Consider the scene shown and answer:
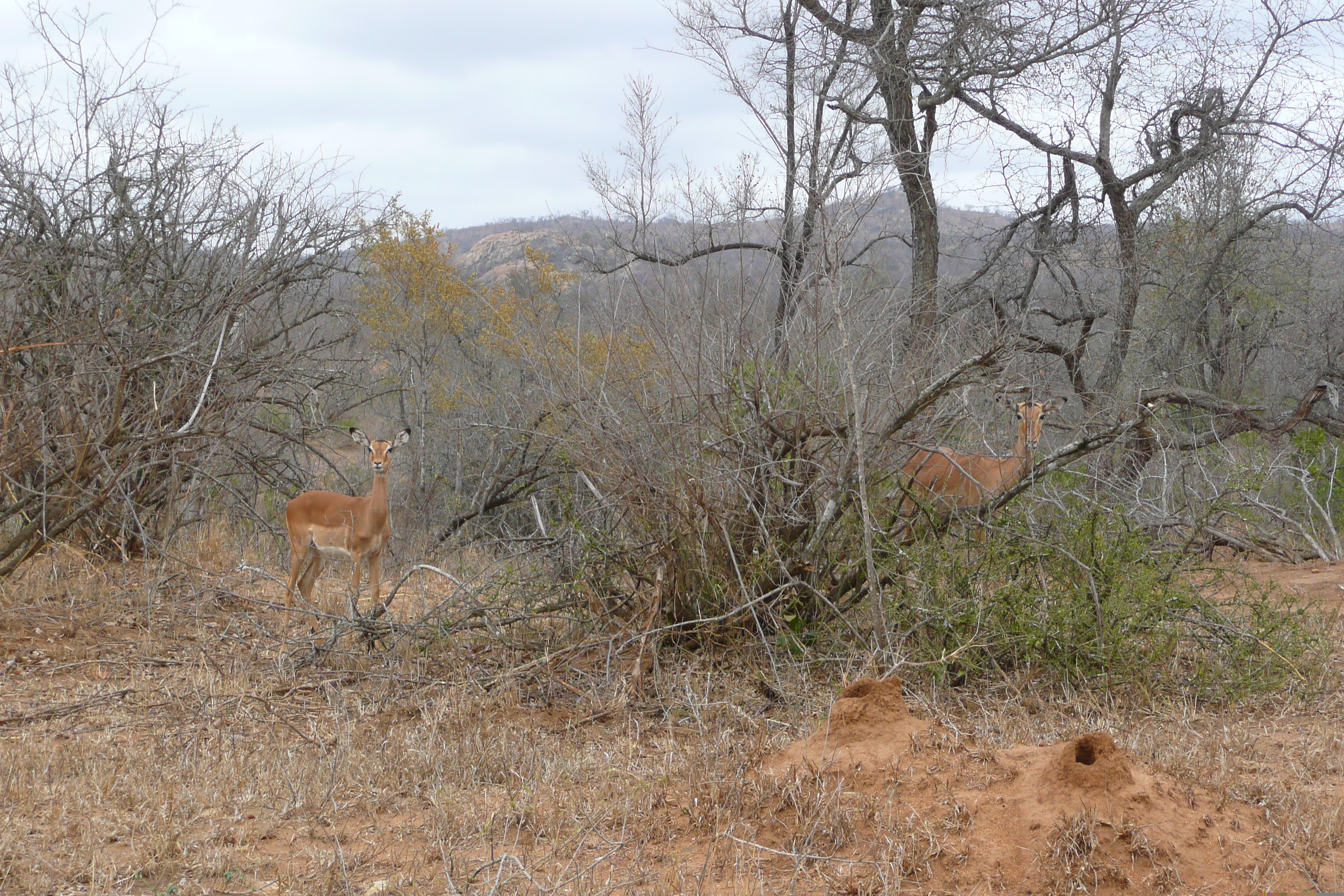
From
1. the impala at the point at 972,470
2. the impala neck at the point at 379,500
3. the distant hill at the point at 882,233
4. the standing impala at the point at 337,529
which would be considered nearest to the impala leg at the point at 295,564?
the standing impala at the point at 337,529

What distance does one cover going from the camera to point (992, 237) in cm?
1675

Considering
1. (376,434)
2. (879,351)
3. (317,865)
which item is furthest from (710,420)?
(376,434)

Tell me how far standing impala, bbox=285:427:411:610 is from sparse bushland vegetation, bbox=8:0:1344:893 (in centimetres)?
40

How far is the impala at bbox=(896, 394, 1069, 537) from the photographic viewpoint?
22.4 ft

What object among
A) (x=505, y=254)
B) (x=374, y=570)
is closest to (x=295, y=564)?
(x=374, y=570)

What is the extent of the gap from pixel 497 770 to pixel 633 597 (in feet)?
6.97

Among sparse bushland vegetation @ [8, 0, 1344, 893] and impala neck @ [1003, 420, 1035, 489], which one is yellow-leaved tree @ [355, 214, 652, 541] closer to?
sparse bushland vegetation @ [8, 0, 1344, 893]

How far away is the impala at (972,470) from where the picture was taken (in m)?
6.83

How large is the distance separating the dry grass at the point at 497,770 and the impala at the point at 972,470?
131cm

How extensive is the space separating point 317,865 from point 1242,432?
1333 cm

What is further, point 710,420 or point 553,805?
point 710,420

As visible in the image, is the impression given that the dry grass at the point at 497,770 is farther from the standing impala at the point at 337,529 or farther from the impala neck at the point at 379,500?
the impala neck at the point at 379,500

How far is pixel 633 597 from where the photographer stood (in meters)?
6.84

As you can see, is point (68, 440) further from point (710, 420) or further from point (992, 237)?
point (992, 237)
